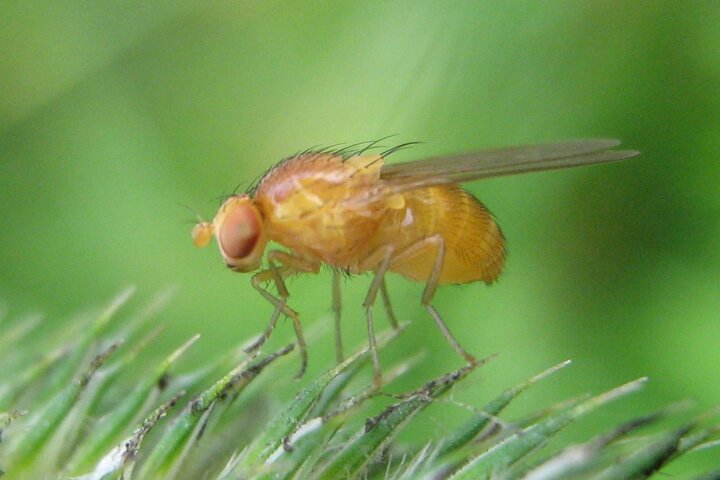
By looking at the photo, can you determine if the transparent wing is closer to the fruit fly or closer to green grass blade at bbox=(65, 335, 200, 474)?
the fruit fly

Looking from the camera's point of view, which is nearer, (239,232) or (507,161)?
(507,161)

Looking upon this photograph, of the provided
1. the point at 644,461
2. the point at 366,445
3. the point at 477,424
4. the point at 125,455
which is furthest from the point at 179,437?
the point at 644,461

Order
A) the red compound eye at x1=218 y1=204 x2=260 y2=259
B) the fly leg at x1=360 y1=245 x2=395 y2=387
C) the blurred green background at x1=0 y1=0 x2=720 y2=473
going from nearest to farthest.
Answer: the fly leg at x1=360 y1=245 x2=395 y2=387 < the red compound eye at x1=218 y1=204 x2=260 y2=259 < the blurred green background at x1=0 y1=0 x2=720 y2=473

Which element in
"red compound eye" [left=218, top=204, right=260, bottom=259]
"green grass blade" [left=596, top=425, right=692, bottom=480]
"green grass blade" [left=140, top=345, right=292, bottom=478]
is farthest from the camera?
"red compound eye" [left=218, top=204, right=260, bottom=259]

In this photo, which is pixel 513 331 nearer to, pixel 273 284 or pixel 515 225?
pixel 515 225

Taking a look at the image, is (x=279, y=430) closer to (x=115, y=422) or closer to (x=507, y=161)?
(x=115, y=422)

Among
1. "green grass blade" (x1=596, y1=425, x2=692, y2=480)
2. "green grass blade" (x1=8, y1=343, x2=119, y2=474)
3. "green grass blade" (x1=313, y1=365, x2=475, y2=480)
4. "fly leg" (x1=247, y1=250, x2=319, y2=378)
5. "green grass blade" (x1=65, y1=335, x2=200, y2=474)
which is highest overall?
"green grass blade" (x1=8, y1=343, x2=119, y2=474)

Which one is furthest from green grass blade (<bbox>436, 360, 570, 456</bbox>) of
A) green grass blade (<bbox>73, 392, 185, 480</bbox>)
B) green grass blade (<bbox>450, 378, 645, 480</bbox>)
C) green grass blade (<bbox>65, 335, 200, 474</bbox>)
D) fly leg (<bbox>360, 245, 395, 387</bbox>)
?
fly leg (<bbox>360, 245, 395, 387</bbox>)
